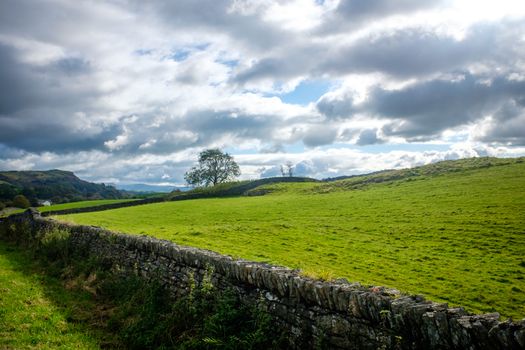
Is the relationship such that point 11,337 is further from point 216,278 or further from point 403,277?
point 403,277

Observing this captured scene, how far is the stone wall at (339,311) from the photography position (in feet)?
15.1

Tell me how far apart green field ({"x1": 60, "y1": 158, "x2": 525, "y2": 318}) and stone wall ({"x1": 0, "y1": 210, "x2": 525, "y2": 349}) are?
0.79 metres

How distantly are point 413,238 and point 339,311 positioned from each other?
14846 millimetres

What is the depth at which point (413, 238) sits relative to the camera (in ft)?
63.5

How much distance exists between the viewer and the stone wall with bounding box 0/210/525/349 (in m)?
4.61

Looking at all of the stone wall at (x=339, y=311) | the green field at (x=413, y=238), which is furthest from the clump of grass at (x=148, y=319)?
the green field at (x=413, y=238)

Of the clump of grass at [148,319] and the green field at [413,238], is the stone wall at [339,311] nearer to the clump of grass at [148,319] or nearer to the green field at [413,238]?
the clump of grass at [148,319]

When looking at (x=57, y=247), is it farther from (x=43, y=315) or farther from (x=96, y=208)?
(x=96, y=208)

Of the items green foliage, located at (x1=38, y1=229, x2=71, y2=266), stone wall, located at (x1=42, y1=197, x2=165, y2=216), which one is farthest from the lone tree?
green foliage, located at (x1=38, y1=229, x2=71, y2=266)

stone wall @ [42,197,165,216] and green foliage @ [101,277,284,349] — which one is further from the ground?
stone wall @ [42,197,165,216]

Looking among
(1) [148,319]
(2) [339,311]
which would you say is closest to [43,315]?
(1) [148,319]

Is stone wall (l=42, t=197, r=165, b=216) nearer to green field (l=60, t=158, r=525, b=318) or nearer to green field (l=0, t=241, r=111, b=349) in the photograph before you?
green field (l=60, t=158, r=525, b=318)

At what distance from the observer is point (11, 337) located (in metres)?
8.66

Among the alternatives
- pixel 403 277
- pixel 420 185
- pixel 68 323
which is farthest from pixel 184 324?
pixel 420 185
